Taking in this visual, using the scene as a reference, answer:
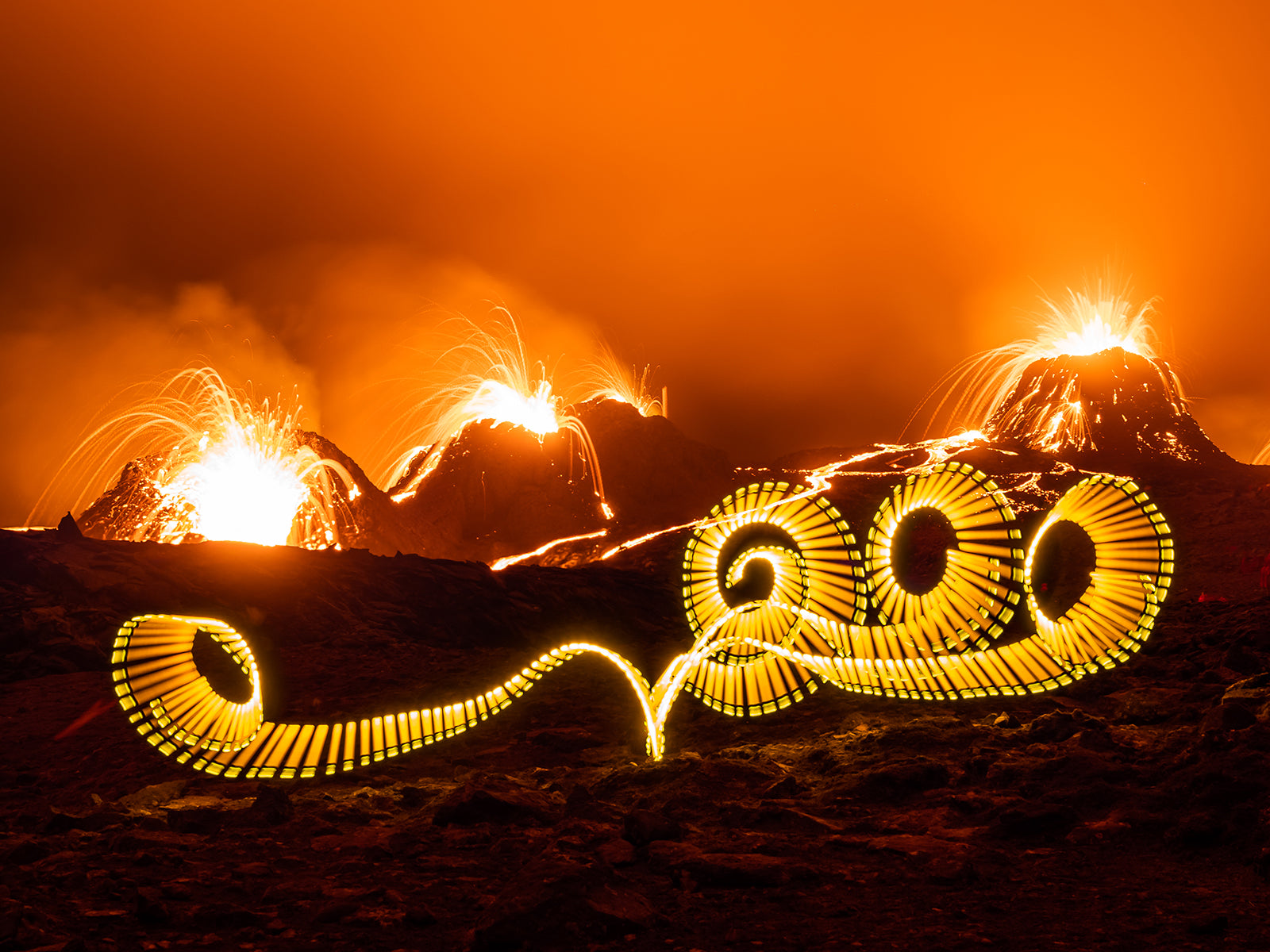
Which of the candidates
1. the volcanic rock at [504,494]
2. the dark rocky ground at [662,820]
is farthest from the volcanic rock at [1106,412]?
the dark rocky ground at [662,820]

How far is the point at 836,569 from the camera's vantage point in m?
13.5

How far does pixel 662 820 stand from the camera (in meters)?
7.56

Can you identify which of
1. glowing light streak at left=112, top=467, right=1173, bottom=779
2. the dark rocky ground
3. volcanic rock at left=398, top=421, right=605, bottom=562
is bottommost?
the dark rocky ground

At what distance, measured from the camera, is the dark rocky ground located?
222 inches

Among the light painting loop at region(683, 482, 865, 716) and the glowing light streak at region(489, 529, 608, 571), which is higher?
the glowing light streak at region(489, 529, 608, 571)

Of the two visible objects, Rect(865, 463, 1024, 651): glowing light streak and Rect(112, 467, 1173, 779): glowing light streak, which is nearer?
Rect(112, 467, 1173, 779): glowing light streak

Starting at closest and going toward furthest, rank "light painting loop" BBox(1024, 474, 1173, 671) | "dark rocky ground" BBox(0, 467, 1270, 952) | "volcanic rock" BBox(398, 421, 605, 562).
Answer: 1. "dark rocky ground" BBox(0, 467, 1270, 952)
2. "light painting loop" BBox(1024, 474, 1173, 671)
3. "volcanic rock" BBox(398, 421, 605, 562)

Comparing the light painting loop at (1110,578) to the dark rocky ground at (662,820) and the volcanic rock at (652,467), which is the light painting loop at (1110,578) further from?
the volcanic rock at (652,467)

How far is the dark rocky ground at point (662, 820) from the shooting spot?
564cm

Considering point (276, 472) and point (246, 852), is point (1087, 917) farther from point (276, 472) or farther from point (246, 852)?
point (276, 472)

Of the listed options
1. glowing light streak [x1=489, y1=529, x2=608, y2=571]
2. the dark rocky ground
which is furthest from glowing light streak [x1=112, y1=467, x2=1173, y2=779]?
glowing light streak [x1=489, y1=529, x2=608, y2=571]

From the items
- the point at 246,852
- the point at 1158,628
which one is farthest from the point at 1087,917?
the point at 1158,628

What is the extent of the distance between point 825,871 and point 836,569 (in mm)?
7215

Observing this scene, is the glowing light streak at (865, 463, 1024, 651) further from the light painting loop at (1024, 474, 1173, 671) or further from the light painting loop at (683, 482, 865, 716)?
the light painting loop at (683, 482, 865, 716)
